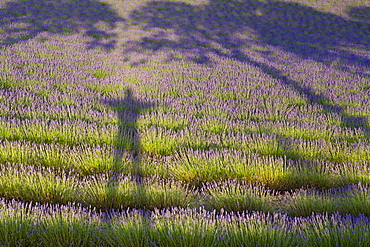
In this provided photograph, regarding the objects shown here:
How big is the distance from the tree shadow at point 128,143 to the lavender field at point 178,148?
0.02 meters

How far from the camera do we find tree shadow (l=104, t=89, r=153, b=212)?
2.59 m

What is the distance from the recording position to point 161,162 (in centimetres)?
311

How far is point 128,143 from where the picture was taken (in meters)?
3.46

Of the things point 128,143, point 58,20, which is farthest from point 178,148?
point 58,20

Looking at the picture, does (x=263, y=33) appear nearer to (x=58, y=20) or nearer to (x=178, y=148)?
(x=58, y=20)

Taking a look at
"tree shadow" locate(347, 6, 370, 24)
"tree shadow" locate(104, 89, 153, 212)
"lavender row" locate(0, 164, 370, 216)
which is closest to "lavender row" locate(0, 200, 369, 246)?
"lavender row" locate(0, 164, 370, 216)

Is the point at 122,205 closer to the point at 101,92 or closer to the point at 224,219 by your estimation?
the point at 224,219

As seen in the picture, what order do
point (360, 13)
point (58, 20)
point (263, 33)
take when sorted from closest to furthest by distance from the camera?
point (58, 20) < point (263, 33) < point (360, 13)

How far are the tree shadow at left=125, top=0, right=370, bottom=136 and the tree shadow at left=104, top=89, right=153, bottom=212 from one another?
9.94ft

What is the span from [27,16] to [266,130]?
13.6 metres

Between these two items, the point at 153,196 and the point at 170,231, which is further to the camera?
the point at 153,196

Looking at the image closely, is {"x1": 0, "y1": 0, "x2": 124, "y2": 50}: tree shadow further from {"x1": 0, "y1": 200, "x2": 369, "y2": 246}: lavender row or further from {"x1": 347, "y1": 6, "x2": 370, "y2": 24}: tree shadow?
{"x1": 347, "y1": 6, "x2": 370, "y2": 24}: tree shadow

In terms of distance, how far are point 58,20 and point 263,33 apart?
10.3 metres

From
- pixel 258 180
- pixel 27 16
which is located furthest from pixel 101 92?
pixel 27 16
